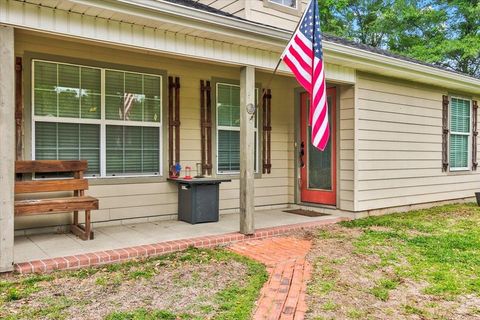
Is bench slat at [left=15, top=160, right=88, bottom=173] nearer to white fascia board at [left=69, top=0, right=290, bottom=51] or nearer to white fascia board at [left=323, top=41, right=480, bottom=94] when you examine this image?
white fascia board at [left=69, top=0, right=290, bottom=51]

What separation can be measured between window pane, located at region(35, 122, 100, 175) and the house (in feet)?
0.04

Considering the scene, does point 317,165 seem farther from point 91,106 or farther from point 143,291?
point 143,291

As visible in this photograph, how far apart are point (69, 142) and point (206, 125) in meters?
1.99

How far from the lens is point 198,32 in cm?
423

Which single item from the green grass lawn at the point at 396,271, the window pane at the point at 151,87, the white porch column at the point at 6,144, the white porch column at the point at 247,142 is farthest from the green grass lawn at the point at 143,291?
the window pane at the point at 151,87

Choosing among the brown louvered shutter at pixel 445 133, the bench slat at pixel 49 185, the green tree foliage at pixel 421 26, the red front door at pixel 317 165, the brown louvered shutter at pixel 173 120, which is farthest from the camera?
the green tree foliage at pixel 421 26

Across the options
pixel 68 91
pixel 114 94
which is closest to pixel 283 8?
pixel 114 94

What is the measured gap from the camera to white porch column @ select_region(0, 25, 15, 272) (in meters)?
3.31

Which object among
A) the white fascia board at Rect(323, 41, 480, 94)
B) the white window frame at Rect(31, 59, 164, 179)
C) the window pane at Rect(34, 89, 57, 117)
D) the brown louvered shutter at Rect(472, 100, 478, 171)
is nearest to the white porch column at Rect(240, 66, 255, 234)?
the white fascia board at Rect(323, 41, 480, 94)

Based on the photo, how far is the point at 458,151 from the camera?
8328 mm

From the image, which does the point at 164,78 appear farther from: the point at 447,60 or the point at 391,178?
the point at 447,60

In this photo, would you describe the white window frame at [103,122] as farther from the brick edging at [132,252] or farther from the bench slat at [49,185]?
the brick edging at [132,252]

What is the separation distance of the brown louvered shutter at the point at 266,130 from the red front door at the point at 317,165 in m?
0.57

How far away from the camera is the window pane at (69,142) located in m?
4.77
